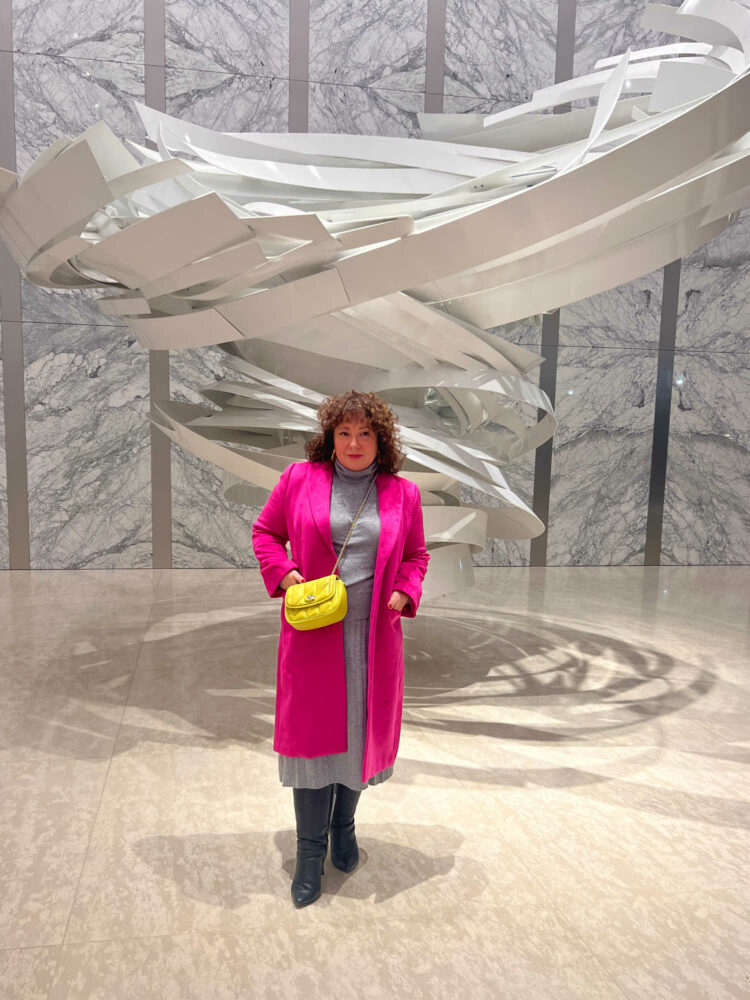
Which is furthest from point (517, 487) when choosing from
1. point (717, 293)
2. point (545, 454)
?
point (717, 293)

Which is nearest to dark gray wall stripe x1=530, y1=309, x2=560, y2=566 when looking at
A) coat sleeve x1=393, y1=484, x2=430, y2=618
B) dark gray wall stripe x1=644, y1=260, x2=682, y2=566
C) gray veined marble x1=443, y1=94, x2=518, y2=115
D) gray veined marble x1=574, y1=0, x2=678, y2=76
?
dark gray wall stripe x1=644, y1=260, x2=682, y2=566

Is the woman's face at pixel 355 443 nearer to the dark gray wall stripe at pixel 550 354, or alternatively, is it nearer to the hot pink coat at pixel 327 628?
the hot pink coat at pixel 327 628

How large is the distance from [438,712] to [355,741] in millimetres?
1383

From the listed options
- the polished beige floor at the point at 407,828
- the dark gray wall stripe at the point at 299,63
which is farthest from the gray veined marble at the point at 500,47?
the polished beige floor at the point at 407,828

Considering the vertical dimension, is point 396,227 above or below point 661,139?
below

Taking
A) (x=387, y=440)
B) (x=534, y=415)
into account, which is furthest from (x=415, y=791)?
(x=534, y=415)

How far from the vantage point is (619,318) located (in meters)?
6.83

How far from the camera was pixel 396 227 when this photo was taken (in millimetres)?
2492

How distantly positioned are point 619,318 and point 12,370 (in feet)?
15.6

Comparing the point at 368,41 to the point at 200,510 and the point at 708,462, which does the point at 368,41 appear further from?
the point at 708,462

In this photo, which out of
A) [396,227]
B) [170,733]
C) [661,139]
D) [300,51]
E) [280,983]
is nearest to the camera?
[280,983]

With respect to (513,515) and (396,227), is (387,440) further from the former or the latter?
(513,515)

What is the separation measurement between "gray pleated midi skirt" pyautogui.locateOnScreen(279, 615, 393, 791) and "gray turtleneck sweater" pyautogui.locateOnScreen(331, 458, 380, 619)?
0.18 feet

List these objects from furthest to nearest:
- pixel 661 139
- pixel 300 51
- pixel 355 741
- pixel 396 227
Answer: pixel 300 51 → pixel 396 227 → pixel 661 139 → pixel 355 741
